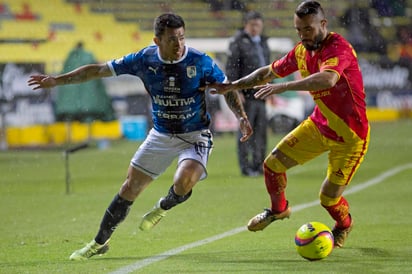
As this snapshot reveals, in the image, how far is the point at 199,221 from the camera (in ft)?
35.8

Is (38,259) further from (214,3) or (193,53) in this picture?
(214,3)

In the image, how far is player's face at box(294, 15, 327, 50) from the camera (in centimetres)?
811

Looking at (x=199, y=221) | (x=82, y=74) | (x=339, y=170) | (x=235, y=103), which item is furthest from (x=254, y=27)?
(x=82, y=74)

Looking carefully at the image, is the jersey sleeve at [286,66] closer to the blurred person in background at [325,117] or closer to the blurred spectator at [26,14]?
the blurred person in background at [325,117]

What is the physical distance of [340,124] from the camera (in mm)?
8516

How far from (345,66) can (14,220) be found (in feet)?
16.1

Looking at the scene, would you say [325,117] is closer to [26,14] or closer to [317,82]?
[317,82]

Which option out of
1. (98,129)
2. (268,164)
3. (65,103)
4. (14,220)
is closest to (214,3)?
(98,129)

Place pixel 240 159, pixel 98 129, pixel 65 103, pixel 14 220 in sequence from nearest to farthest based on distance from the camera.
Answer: pixel 14 220 < pixel 240 159 < pixel 65 103 < pixel 98 129

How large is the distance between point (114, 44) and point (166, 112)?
17.3m

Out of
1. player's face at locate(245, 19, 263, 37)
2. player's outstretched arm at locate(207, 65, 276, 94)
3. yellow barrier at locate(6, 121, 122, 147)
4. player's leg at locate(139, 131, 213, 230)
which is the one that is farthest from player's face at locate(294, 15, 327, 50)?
yellow barrier at locate(6, 121, 122, 147)

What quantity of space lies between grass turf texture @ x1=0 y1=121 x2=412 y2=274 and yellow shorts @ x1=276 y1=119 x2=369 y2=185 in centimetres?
66

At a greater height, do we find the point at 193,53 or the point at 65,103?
the point at 193,53

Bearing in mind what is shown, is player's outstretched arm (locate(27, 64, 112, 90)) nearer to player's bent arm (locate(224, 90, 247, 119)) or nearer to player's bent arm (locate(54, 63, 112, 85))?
player's bent arm (locate(54, 63, 112, 85))
